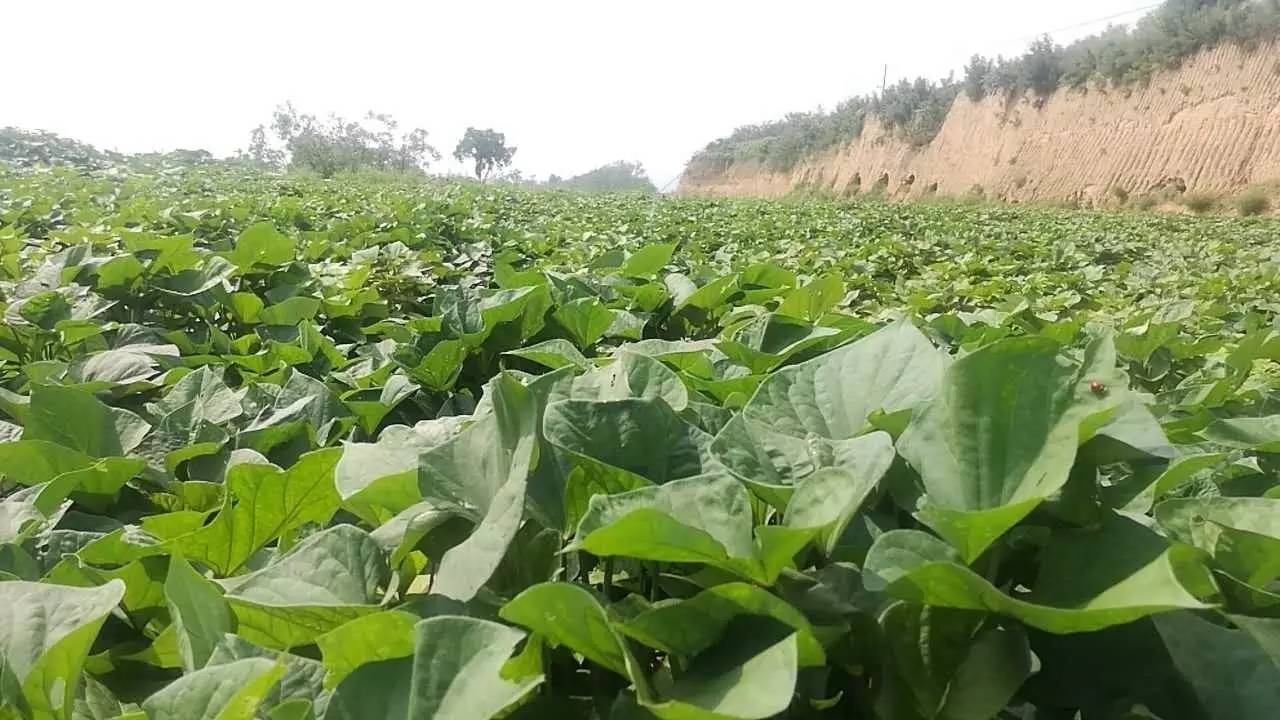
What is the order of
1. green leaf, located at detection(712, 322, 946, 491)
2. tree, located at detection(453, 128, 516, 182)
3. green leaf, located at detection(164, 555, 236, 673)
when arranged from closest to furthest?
green leaf, located at detection(164, 555, 236, 673) → green leaf, located at detection(712, 322, 946, 491) → tree, located at detection(453, 128, 516, 182)

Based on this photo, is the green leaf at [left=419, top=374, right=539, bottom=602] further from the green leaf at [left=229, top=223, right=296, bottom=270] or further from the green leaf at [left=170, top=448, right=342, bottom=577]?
the green leaf at [left=229, top=223, right=296, bottom=270]

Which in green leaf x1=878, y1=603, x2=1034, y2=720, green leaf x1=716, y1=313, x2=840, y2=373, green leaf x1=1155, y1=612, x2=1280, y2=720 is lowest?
green leaf x1=1155, y1=612, x2=1280, y2=720

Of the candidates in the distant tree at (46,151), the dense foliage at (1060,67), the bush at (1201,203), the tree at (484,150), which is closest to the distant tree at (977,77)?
the dense foliage at (1060,67)

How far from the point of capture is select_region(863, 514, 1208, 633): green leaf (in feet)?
1.62

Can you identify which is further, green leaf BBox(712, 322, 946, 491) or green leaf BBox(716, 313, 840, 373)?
green leaf BBox(716, 313, 840, 373)

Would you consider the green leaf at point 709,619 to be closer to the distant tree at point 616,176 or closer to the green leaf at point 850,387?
the green leaf at point 850,387

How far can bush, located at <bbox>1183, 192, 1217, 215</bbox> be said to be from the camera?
24.1 metres

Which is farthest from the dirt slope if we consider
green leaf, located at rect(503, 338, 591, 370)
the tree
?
the tree

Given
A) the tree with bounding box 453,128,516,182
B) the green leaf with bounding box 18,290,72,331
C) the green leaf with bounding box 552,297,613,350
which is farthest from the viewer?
the tree with bounding box 453,128,516,182

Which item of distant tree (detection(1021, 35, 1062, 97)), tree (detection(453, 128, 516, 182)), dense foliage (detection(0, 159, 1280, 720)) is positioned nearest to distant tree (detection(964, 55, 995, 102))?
distant tree (detection(1021, 35, 1062, 97))

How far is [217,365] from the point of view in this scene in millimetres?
1818

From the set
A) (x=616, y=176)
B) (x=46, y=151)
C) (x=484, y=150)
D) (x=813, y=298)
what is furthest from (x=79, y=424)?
(x=616, y=176)

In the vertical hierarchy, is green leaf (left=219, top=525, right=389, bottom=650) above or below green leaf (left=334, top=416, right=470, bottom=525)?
below

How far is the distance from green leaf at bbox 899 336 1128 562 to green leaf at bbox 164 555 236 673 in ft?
2.01
